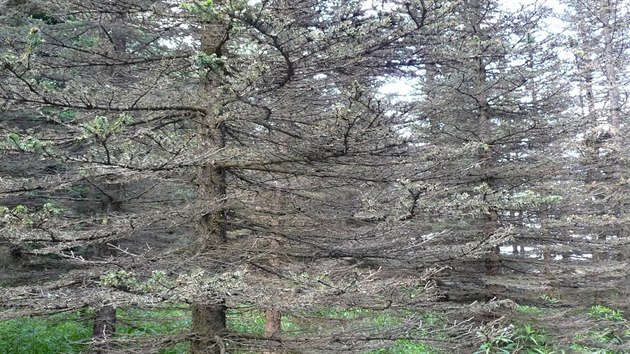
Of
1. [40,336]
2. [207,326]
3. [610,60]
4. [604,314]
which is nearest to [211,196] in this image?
[207,326]

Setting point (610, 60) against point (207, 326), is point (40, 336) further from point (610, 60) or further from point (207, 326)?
point (610, 60)

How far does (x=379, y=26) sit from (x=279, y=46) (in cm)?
87

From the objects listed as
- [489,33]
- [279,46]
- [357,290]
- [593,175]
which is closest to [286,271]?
[357,290]

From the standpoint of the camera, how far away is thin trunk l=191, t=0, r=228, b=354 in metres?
4.62

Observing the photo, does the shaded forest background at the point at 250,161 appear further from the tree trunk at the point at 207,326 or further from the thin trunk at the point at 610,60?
the thin trunk at the point at 610,60

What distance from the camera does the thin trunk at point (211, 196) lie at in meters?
4.62

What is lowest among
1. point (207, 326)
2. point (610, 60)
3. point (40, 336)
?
point (40, 336)

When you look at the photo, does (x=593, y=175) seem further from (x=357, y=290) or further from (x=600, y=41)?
(x=357, y=290)

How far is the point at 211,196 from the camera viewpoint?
199 inches

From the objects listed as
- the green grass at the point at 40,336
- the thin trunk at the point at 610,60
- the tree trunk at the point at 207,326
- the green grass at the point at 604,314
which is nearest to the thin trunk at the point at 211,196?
the tree trunk at the point at 207,326

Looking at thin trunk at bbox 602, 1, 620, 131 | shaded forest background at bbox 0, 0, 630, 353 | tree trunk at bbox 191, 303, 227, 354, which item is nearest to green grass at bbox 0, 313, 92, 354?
shaded forest background at bbox 0, 0, 630, 353

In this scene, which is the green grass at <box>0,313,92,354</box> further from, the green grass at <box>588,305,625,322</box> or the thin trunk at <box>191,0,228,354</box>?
the green grass at <box>588,305,625,322</box>

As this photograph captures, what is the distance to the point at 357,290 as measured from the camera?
375 centimetres

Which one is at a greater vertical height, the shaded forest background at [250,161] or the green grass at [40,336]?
the shaded forest background at [250,161]
